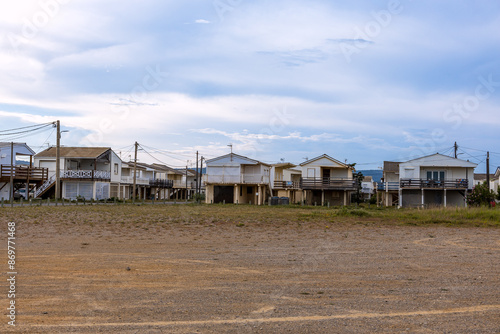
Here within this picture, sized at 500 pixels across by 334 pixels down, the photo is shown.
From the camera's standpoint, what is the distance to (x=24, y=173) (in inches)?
1865

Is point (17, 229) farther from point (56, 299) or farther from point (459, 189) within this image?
point (459, 189)

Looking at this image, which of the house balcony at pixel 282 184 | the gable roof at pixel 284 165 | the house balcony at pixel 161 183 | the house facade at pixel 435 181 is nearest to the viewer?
the house facade at pixel 435 181

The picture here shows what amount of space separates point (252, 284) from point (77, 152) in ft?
171

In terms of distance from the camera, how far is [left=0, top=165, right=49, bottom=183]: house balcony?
149 feet

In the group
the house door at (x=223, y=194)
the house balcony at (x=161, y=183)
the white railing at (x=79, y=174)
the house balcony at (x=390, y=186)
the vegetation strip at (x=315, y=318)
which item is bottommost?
the vegetation strip at (x=315, y=318)

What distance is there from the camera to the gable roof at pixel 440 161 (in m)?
48.1

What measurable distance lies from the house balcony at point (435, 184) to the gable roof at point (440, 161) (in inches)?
69.1

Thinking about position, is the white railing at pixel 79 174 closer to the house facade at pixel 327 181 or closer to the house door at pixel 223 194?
the house door at pixel 223 194

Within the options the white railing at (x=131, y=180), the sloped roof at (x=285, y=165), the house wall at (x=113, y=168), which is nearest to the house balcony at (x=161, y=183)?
the white railing at (x=131, y=180)

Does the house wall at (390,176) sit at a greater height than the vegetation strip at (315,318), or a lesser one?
greater

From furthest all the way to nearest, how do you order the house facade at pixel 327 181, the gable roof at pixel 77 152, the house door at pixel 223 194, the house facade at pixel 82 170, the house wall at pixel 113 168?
1. the house wall at pixel 113 168
2. the house door at pixel 223 194
3. the gable roof at pixel 77 152
4. the house facade at pixel 82 170
5. the house facade at pixel 327 181

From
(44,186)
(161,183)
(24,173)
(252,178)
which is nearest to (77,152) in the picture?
(44,186)

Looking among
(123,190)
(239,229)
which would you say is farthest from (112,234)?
(123,190)

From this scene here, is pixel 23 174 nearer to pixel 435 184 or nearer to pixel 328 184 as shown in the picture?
pixel 328 184
